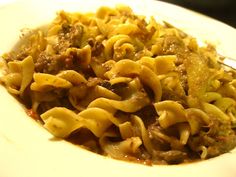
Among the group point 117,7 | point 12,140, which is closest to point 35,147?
point 12,140

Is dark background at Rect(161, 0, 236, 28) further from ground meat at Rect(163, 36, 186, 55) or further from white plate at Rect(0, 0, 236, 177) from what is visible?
white plate at Rect(0, 0, 236, 177)

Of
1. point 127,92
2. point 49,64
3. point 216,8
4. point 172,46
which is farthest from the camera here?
point 216,8

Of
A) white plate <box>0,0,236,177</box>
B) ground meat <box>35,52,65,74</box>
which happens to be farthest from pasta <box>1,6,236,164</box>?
white plate <box>0,0,236,177</box>

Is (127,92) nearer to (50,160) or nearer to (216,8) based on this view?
(50,160)

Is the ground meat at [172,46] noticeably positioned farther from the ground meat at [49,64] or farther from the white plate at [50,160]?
the white plate at [50,160]

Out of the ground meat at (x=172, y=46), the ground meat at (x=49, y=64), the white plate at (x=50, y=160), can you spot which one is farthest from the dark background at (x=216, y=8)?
the white plate at (x=50, y=160)

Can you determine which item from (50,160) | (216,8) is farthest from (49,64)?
(216,8)
